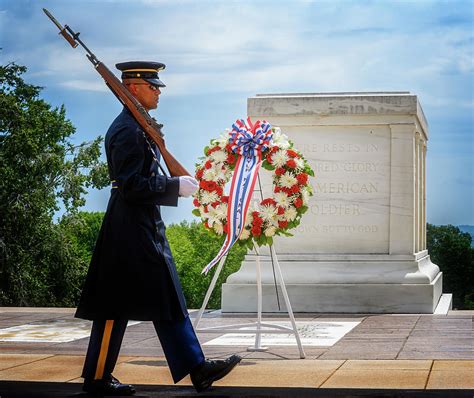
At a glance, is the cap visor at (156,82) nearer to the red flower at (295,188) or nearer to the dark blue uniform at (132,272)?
the dark blue uniform at (132,272)

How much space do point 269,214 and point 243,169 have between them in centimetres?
43

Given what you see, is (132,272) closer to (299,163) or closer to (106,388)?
(106,388)

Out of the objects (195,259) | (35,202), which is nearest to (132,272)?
(35,202)

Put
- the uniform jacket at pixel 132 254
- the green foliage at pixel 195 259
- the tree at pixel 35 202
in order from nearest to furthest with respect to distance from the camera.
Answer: the uniform jacket at pixel 132 254 → the tree at pixel 35 202 → the green foliage at pixel 195 259

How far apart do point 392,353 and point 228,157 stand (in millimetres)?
1951

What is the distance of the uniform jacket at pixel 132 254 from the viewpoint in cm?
556

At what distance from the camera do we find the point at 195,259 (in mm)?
53469

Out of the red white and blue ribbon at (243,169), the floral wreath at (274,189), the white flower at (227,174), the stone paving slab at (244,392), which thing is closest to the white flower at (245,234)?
the floral wreath at (274,189)

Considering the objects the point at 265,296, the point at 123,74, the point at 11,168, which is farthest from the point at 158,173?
the point at 11,168

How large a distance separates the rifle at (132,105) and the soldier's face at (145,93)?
0.22ft

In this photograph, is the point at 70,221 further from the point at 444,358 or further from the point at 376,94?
the point at 444,358

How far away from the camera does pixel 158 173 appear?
5758 millimetres

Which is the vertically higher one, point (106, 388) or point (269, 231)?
point (269, 231)

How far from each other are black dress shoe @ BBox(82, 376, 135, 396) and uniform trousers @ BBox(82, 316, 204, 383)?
0.02m
